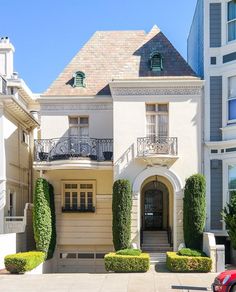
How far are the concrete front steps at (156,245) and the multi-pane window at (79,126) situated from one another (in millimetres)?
6176

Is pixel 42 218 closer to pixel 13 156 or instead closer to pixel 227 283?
pixel 13 156

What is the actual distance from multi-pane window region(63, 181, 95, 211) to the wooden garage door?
249cm

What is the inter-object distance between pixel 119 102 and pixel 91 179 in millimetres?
4628

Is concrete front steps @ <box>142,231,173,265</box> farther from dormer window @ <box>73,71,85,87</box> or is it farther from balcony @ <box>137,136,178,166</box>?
Answer: dormer window @ <box>73,71,85,87</box>

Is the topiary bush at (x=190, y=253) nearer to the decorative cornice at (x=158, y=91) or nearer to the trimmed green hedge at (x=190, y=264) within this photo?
the trimmed green hedge at (x=190, y=264)

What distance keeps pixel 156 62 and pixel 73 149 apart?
585 centimetres

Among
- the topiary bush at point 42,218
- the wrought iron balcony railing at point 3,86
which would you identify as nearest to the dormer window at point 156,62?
the topiary bush at point 42,218

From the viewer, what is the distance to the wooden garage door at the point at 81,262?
79.4 feet

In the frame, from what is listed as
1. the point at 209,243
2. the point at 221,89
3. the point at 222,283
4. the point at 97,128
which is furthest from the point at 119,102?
the point at 222,283

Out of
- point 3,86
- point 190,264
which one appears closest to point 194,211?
point 190,264

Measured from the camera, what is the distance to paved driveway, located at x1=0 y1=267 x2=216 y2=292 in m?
15.3

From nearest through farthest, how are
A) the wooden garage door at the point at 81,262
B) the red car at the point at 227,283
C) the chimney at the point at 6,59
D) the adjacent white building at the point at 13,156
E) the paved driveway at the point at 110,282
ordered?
the red car at the point at 227,283 < the paved driveway at the point at 110,282 < the adjacent white building at the point at 13,156 < the wooden garage door at the point at 81,262 < the chimney at the point at 6,59

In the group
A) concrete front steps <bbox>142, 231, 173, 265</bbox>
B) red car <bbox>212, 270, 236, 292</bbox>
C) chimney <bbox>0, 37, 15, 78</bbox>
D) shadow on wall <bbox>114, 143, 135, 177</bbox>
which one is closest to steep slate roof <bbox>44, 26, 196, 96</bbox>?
shadow on wall <bbox>114, 143, 135, 177</bbox>

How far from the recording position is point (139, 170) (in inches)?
859
